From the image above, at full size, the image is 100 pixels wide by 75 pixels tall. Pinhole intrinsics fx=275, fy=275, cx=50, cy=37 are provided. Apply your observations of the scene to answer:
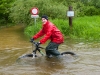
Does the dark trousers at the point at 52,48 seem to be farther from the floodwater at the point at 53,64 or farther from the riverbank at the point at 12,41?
the riverbank at the point at 12,41

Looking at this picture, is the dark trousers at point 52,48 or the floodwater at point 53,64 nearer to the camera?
the floodwater at point 53,64

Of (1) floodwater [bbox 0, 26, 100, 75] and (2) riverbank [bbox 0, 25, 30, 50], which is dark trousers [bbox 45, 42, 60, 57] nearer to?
(1) floodwater [bbox 0, 26, 100, 75]

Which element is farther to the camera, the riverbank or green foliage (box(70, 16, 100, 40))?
green foliage (box(70, 16, 100, 40))

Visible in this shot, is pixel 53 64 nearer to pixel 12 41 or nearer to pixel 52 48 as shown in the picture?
pixel 52 48

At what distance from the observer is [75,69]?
930cm

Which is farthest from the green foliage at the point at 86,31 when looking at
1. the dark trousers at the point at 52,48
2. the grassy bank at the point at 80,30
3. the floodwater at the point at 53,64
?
the dark trousers at the point at 52,48

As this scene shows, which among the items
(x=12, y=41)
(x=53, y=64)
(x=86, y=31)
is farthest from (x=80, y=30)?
(x=53, y=64)

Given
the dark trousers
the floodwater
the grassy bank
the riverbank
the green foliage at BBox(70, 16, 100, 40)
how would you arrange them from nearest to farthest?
the floodwater → the dark trousers → the riverbank → the green foliage at BBox(70, 16, 100, 40) → the grassy bank

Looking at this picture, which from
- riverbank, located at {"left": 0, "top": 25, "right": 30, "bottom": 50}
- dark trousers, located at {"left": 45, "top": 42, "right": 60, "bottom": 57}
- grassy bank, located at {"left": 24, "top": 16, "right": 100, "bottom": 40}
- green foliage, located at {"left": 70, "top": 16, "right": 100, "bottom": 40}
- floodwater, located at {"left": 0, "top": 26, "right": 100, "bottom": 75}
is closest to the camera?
floodwater, located at {"left": 0, "top": 26, "right": 100, "bottom": 75}

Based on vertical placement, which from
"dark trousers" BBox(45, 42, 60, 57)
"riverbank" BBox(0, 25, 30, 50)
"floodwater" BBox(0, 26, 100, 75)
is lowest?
"riverbank" BBox(0, 25, 30, 50)

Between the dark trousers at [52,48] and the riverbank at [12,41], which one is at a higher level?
the dark trousers at [52,48]

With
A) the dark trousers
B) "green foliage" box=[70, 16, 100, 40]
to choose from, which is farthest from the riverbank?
the dark trousers

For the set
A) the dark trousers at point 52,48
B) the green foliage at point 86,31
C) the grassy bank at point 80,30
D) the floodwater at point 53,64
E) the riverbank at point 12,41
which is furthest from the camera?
the grassy bank at point 80,30

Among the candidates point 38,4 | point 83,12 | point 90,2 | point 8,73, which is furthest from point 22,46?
point 90,2
